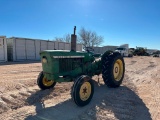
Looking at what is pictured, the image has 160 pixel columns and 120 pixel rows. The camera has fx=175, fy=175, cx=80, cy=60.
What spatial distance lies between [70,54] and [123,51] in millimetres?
28633

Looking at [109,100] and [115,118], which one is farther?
[109,100]

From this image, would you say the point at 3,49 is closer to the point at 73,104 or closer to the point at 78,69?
the point at 78,69

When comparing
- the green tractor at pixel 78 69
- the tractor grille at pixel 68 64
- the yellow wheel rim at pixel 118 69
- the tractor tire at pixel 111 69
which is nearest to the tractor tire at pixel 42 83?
→ the green tractor at pixel 78 69

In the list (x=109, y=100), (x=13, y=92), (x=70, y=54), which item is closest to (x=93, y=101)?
(x=109, y=100)

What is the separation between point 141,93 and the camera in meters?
5.67

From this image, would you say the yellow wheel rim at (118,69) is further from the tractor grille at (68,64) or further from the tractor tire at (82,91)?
the tractor tire at (82,91)

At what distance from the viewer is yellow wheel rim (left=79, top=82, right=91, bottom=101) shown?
4360 mm

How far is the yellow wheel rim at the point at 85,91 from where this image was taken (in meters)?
4.36

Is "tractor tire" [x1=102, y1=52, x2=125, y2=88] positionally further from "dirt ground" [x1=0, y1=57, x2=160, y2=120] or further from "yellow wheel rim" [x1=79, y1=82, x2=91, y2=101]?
"yellow wheel rim" [x1=79, y1=82, x2=91, y2=101]

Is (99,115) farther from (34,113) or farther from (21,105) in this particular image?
(21,105)

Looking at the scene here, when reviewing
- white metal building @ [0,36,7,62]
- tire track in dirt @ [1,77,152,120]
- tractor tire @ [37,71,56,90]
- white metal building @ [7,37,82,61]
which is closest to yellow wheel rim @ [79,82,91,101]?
tire track in dirt @ [1,77,152,120]

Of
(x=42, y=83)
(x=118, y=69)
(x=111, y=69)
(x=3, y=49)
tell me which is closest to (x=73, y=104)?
(x=42, y=83)

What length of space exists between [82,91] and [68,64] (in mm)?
958

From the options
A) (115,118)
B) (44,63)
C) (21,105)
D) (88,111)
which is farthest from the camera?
(44,63)
